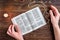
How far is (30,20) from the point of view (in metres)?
1.11

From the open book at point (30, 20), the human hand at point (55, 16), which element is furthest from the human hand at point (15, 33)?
the human hand at point (55, 16)

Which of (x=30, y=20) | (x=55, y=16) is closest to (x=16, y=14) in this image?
(x=30, y=20)

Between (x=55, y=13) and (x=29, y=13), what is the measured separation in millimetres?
172

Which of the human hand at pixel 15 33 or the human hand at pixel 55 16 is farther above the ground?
the human hand at pixel 55 16

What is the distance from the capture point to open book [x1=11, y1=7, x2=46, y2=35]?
1.10 m

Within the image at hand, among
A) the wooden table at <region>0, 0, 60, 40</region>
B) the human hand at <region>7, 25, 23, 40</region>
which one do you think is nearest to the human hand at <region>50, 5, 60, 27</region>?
the wooden table at <region>0, 0, 60, 40</region>

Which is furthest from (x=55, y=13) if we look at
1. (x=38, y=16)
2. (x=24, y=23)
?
(x=24, y=23)

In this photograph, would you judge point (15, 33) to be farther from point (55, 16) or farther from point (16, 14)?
point (55, 16)

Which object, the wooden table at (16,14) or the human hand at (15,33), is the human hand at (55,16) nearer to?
the wooden table at (16,14)

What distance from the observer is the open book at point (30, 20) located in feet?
3.61

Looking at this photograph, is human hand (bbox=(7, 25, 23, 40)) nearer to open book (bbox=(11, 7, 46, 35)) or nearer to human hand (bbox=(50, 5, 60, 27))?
open book (bbox=(11, 7, 46, 35))

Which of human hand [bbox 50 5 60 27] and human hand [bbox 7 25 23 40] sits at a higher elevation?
human hand [bbox 50 5 60 27]

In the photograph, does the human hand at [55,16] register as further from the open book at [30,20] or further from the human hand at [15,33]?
the human hand at [15,33]

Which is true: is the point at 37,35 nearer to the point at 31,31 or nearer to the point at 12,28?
the point at 31,31
